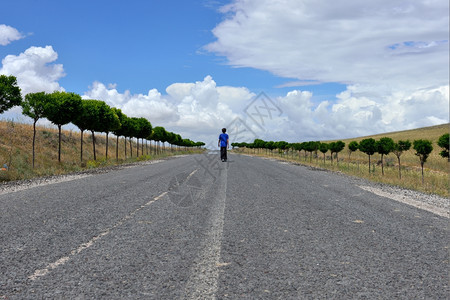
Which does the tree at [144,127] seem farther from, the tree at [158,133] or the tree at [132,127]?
the tree at [158,133]

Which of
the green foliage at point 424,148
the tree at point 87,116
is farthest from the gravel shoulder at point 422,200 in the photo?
the tree at point 87,116

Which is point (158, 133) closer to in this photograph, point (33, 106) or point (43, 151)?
point (43, 151)

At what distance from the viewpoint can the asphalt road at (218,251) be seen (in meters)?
3.07

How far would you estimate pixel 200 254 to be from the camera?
4016 millimetres

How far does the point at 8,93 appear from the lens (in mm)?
19219

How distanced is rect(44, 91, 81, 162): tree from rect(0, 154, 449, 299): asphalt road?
642 inches

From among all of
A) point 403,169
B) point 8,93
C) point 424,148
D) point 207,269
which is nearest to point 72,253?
point 207,269

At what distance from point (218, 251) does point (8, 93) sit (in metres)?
20.5

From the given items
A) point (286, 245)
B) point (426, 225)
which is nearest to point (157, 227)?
point (286, 245)

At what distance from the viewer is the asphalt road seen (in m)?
3.07

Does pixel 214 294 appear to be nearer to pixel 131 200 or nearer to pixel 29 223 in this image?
pixel 29 223

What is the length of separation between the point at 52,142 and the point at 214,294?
42.5 meters

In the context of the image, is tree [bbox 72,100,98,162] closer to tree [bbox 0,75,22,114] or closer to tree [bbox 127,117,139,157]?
tree [bbox 0,75,22,114]

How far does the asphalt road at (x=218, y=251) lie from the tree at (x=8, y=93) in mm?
14656
